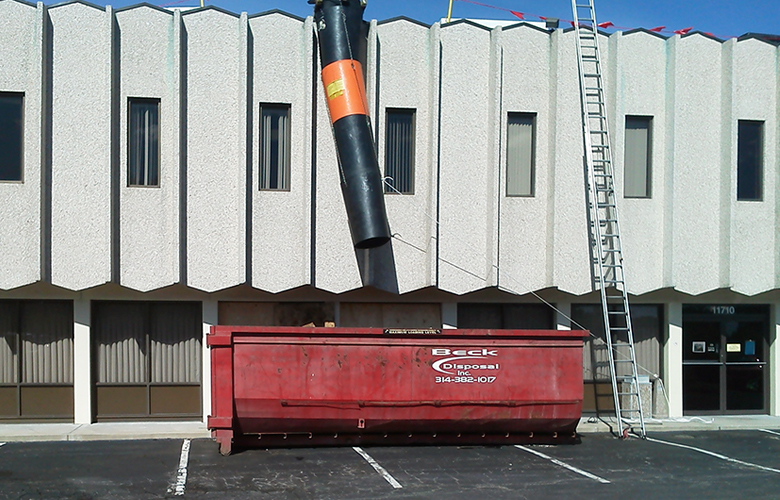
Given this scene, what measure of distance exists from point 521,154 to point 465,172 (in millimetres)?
1414

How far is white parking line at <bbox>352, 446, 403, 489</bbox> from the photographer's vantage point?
10.0 m

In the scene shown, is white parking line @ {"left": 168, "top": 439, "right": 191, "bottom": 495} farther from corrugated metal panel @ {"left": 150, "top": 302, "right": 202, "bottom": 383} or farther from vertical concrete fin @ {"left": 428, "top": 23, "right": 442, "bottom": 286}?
vertical concrete fin @ {"left": 428, "top": 23, "right": 442, "bottom": 286}

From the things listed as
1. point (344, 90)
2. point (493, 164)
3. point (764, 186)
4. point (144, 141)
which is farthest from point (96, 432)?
point (764, 186)

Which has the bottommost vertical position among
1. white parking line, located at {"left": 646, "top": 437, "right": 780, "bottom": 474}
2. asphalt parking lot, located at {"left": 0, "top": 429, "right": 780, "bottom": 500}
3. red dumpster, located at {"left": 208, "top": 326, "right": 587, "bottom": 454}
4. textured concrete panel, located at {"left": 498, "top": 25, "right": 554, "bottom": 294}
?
white parking line, located at {"left": 646, "top": 437, "right": 780, "bottom": 474}

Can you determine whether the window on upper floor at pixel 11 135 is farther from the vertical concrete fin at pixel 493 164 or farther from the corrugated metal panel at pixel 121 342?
the vertical concrete fin at pixel 493 164

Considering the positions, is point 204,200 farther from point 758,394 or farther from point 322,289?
point 758,394

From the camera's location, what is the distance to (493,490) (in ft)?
32.1

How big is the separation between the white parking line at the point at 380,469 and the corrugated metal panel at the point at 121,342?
16.7 ft

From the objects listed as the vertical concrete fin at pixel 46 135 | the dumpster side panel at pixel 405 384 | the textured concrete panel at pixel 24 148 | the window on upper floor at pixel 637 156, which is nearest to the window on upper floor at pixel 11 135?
the textured concrete panel at pixel 24 148

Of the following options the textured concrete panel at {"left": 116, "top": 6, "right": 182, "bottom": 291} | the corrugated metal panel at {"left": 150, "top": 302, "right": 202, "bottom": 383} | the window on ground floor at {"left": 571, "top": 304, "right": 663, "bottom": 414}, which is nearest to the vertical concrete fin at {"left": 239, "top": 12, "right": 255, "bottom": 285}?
the textured concrete panel at {"left": 116, "top": 6, "right": 182, "bottom": 291}

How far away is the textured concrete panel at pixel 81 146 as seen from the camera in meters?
13.5

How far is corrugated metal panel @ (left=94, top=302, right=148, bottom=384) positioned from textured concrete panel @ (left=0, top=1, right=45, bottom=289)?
5.63 feet

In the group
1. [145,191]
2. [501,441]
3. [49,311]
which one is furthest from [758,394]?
[49,311]

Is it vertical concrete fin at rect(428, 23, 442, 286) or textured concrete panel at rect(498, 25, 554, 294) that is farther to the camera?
textured concrete panel at rect(498, 25, 554, 294)
